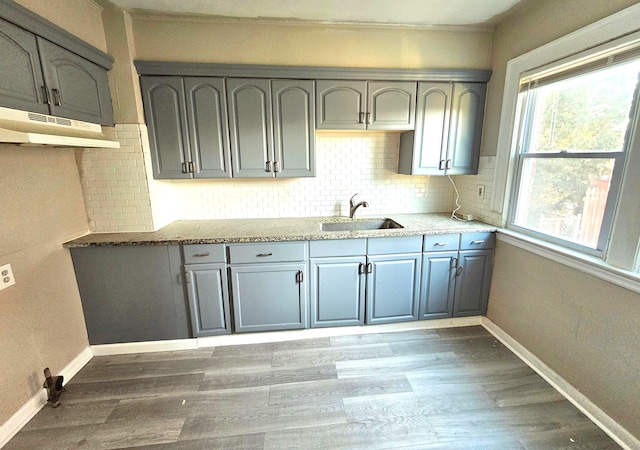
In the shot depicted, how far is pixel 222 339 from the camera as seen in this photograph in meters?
2.33

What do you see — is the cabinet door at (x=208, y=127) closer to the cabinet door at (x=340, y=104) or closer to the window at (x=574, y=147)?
the cabinet door at (x=340, y=104)

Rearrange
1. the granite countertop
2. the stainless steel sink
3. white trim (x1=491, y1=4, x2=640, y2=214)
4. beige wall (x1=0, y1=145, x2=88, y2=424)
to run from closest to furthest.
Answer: white trim (x1=491, y1=4, x2=640, y2=214)
beige wall (x1=0, y1=145, x2=88, y2=424)
the granite countertop
the stainless steel sink

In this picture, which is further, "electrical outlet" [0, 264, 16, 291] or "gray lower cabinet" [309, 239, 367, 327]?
"gray lower cabinet" [309, 239, 367, 327]

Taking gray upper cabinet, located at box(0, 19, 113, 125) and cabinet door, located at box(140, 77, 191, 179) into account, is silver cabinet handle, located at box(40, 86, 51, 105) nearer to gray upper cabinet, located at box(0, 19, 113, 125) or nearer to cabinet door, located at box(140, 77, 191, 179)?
gray upper cabinet, located at box(0, 19, 113, 125)

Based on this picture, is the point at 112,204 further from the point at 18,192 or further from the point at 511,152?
the point at 511,152

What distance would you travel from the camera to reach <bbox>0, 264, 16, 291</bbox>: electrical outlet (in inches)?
60.3

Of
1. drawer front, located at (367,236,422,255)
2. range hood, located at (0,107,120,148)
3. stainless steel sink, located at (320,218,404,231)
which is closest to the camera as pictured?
range hood, located at (0,107,120,148)

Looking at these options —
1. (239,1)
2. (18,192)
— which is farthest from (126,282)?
(239,1)

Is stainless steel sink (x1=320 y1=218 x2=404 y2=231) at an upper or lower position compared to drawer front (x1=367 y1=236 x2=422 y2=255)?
upper

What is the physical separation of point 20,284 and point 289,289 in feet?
5.51

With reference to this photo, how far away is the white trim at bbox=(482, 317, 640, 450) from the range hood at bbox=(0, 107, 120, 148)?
10.9 feet

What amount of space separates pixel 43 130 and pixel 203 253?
1.14m

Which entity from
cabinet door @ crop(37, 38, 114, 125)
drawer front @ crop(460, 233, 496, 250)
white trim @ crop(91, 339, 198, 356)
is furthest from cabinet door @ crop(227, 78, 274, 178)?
drawer front @ crop(460, 233, 496, 250)

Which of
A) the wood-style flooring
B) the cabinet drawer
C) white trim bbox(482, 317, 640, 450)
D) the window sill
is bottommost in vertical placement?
the wood-style flooring
